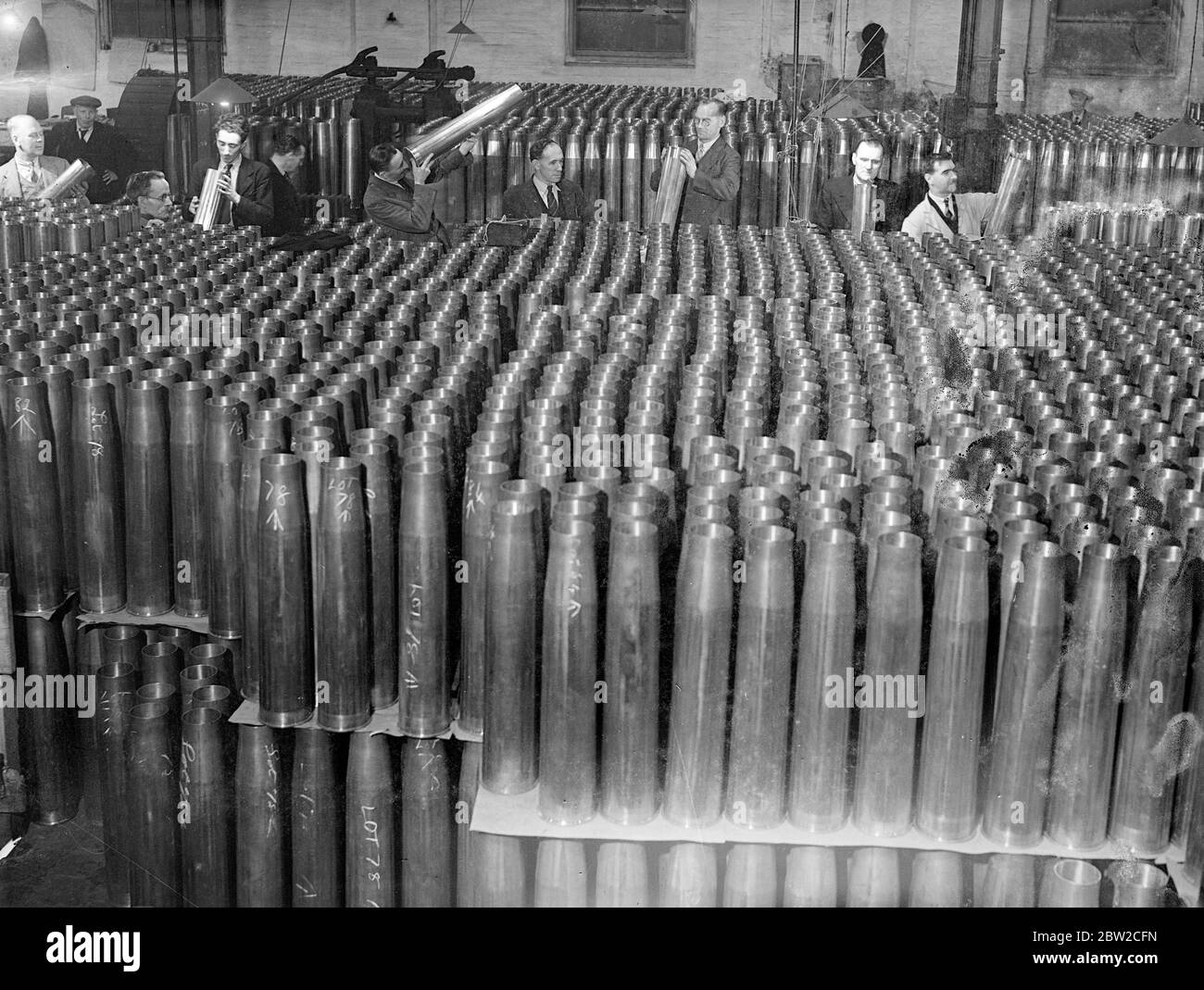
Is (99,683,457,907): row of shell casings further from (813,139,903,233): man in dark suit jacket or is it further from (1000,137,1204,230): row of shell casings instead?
(1000,137,1204,230): row of shell casings

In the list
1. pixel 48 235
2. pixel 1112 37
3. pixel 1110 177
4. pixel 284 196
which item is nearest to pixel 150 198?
pixel 284 196

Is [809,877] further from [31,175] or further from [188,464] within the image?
[31,175]

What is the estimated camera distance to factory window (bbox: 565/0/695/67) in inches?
855

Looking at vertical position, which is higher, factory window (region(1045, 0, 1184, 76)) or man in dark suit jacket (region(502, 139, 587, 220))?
factory window (region(1045, 0, 1184, 76))

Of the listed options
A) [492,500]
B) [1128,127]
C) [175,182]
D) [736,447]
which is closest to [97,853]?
[492,500]

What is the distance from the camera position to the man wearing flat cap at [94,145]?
12.5 meters

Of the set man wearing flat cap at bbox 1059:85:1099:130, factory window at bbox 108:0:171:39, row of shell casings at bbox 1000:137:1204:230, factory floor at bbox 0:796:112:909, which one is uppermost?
factory window at bbox 108:0:171:39

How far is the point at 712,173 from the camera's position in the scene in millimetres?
9203

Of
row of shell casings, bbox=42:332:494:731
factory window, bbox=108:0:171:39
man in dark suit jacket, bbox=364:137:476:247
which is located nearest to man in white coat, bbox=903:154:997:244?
man in dark suit jacket, bbox=364:137:476:247

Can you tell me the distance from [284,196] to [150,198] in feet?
4.47

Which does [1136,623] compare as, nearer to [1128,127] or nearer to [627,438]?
[627,438]

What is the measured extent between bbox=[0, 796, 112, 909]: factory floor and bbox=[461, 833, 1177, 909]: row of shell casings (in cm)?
147

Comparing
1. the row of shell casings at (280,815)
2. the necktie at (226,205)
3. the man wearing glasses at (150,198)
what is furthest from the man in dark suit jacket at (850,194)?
the row of shell casings at (280,815)

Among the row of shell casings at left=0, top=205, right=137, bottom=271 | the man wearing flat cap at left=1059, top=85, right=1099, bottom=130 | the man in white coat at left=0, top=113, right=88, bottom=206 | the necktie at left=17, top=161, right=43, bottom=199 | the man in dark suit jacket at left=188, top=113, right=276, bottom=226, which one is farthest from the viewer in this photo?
the man wearing flat cap at left=1059, top=85, right=1099, bottom=130
